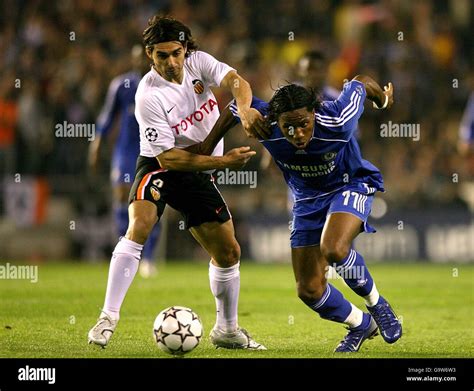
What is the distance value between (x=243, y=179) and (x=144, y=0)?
4898mm

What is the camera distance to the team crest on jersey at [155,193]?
728 cm

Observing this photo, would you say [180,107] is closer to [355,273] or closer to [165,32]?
[165,32]

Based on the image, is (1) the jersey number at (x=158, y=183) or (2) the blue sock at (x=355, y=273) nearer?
(2) the blue sock at (x=355, y=273)

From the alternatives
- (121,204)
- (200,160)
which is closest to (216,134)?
(200,160)

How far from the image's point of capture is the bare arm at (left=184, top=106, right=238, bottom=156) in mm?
7039

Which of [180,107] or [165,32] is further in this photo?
[180,107]

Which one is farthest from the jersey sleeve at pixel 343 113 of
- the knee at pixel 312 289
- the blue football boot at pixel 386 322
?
the blue football boot at pixel 386 322

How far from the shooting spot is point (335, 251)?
6828 mm

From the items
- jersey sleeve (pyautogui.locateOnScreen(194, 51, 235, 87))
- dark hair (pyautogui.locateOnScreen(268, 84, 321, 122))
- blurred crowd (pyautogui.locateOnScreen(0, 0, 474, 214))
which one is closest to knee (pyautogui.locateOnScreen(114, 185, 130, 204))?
blurred crowd (pyautogui.locateOnScreen(0, 0, 474, 214))

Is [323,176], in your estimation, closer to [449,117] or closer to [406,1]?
[449,117]

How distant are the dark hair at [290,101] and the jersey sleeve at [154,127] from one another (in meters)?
0.76

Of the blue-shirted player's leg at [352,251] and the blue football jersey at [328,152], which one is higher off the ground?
the blue football jersey at [328,152]

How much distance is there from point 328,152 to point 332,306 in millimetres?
1051

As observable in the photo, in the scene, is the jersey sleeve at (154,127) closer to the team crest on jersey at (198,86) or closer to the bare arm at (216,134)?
the bare arm at (216,134)
